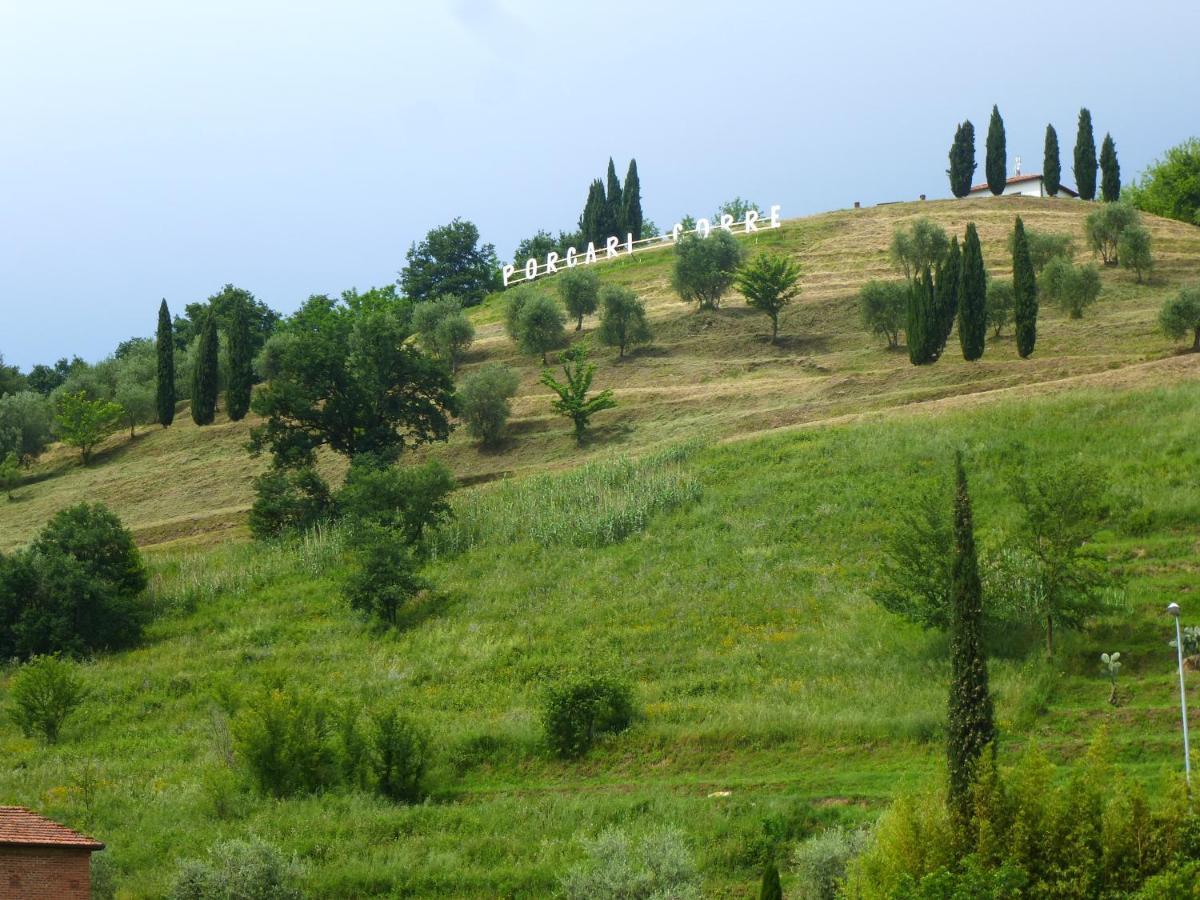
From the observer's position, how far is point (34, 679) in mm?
38656

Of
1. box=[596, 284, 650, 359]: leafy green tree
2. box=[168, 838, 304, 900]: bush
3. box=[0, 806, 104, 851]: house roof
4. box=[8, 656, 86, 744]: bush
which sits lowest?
box=[168, 838, 304, 900]: bush

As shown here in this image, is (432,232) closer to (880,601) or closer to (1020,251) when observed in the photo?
(1020,251)

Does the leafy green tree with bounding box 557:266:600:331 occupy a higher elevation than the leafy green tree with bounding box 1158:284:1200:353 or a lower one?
higher

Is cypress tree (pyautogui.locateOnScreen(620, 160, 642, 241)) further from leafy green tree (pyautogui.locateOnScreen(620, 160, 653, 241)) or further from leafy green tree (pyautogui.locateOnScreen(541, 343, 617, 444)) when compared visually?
leafy green tree (pyautogui.locateOnScreen(541, 343, 617, 444))

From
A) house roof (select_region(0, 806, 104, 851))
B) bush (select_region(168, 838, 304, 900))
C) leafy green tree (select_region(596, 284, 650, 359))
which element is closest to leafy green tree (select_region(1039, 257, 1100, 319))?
leafy green tree (select_region(596, 284, 650, 359))

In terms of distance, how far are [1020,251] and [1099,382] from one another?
11.0m

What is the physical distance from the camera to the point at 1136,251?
75.6m

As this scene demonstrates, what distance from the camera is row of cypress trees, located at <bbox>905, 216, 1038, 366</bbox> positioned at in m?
61.2

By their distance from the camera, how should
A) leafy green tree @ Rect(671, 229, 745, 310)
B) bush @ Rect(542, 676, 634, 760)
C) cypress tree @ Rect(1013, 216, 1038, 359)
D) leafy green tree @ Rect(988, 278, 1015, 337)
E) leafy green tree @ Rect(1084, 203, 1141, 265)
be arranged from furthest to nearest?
leafy green tree @ Rect(671, 229, 745, 310), leafy green tree @ Rect(1084, 203, 1141, 265), leafy green tree @ Rect(988, 278, 1015, 337), cypress tree @ Rect(1013, 216, 1038, 359), bush @ Rect(542, 676, 634, 760)

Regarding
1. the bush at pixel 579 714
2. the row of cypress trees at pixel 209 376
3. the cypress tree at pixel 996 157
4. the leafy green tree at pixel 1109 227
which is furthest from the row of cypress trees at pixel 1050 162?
the bush at pixel 579 714

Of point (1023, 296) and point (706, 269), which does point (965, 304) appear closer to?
point (1023, 296)

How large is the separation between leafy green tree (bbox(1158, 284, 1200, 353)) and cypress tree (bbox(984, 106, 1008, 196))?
44226 mm

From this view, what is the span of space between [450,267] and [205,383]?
40.2m

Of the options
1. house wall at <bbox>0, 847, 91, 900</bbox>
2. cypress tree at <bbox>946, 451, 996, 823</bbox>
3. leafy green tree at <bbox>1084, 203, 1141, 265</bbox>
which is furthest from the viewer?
leafy green tree at <bbox>1084, 203, 1141, 265</bbox>
